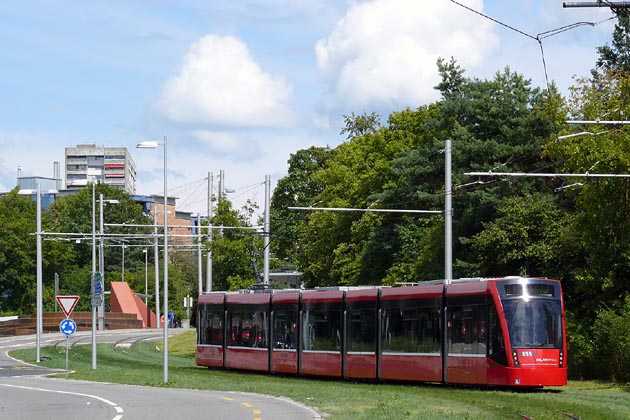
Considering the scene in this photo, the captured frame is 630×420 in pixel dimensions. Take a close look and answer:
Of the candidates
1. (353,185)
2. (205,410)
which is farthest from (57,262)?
(205,410)

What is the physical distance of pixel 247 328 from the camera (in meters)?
44.0

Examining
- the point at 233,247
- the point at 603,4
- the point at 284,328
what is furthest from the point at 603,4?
the point at 233,247

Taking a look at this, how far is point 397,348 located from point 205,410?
40.3ft

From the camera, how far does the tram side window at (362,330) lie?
1423 inches

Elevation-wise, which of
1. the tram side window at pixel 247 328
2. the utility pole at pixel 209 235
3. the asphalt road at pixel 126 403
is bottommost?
the asphalt road at pixel 126 403

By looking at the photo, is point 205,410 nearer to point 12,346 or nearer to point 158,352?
point 158,352

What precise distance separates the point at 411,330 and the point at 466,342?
2.70 metres

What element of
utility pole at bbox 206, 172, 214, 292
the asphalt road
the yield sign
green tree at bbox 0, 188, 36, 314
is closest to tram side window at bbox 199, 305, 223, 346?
the yield sign

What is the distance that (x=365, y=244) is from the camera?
6831 centimetres

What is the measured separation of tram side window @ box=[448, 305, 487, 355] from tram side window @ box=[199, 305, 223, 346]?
15.1 metres

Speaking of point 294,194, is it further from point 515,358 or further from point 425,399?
point 425,399

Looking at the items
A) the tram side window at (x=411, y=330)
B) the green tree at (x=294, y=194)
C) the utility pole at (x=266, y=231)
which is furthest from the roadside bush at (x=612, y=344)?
the green tree at (x=294, y=194)

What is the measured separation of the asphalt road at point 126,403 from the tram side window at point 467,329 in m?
5.78

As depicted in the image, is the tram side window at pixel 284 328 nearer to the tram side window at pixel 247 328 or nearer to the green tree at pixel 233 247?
the tram side window at pixel 247 328
